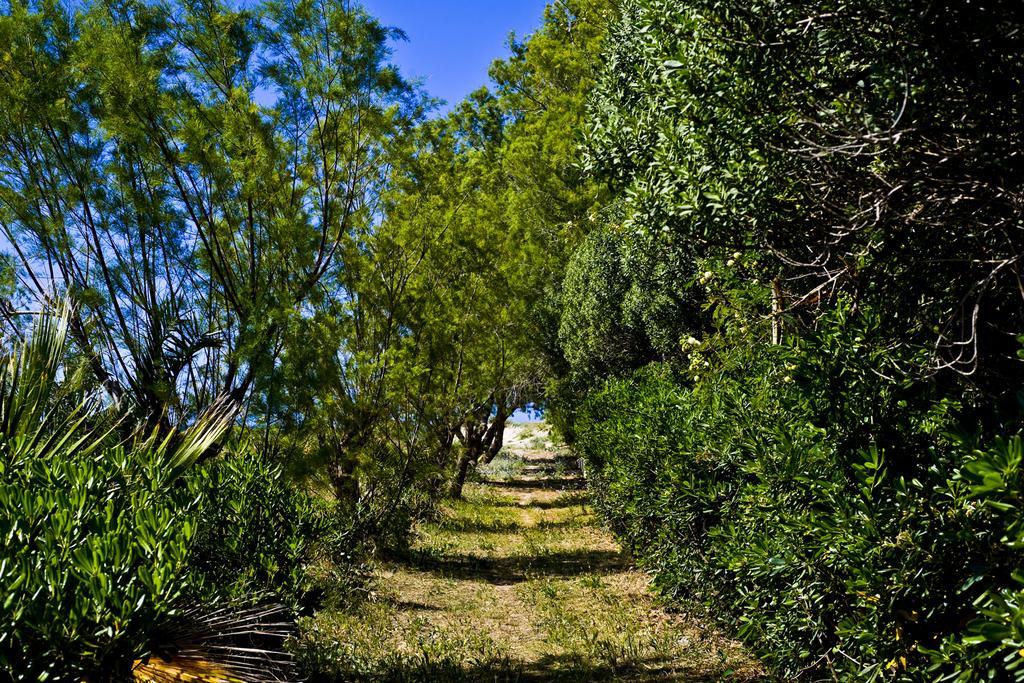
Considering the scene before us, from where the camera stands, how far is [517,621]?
8391 millimetres

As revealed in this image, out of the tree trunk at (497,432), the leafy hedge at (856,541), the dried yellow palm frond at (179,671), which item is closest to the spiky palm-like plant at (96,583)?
the dried yellow palm frond at (179,671)

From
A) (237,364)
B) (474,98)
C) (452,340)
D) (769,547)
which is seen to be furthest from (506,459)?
(769,547)

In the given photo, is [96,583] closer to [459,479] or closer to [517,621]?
[517,621]

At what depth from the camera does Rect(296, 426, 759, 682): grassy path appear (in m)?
6.39

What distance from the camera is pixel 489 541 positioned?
13.7 metres

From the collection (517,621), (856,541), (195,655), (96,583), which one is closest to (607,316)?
(517,621)

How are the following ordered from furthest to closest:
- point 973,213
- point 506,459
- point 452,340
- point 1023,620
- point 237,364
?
point 506,459
point 452,340
point 237,364
point 973,213
point 1023,620

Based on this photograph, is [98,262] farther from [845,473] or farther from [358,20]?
[845,473]

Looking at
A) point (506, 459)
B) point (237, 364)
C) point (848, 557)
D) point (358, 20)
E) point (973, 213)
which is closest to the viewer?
point (848, 557)

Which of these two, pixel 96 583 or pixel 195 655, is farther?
pixel 195 655

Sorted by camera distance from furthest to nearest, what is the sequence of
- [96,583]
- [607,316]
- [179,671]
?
[607,316]
[179,671]
[96,583]

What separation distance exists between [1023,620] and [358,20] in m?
8.49

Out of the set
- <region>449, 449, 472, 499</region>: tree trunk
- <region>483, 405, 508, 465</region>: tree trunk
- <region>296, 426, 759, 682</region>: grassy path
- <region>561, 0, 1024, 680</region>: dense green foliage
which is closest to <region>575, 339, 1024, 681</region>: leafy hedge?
<region>561, 0, 1024, 680</region>: dense green foliage

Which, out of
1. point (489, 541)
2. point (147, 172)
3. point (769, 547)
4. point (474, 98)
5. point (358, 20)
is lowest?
point (489, 541)
